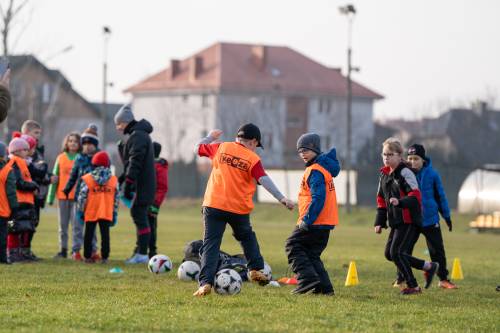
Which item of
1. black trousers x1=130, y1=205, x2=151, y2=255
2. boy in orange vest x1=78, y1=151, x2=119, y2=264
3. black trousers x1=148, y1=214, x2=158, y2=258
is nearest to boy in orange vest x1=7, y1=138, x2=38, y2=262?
boy in orange vest x1=78, y1=151, x2=119, y2=264

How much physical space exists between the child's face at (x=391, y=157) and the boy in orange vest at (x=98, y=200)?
5.11m

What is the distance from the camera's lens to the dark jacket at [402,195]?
13086mm

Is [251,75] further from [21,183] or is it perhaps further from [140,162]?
[21,183]

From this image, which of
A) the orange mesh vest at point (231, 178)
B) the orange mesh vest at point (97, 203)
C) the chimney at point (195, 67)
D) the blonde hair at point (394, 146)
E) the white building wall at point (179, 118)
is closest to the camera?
the orange mesh vest at point (231, 178)

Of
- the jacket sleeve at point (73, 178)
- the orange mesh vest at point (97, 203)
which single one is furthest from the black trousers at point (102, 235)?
the jacket sleeve at point (73, 178)

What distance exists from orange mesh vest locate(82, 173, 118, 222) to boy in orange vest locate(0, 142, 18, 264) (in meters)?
1.34

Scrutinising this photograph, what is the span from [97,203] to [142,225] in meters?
0.79

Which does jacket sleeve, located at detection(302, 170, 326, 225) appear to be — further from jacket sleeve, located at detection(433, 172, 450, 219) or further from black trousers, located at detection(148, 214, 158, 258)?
black trousers, located at detection(148, 214, 158, 258)

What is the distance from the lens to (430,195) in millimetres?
14430

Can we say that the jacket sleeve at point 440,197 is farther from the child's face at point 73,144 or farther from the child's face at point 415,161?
the child's face at point 73,144

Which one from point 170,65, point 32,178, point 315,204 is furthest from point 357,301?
point 170,65

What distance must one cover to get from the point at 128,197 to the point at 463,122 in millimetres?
83876

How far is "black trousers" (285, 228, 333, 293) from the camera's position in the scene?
40.5 feet

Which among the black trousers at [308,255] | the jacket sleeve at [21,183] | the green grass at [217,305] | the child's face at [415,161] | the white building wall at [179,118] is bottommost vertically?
the green grass at [217,305]
